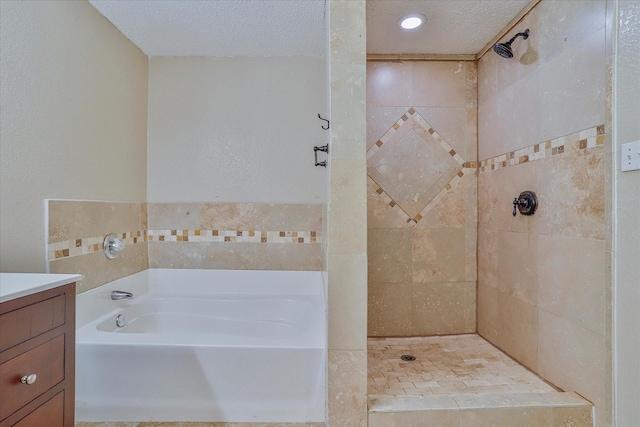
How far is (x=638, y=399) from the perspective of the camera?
4.10ft

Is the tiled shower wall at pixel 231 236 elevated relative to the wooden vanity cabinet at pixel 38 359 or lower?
elevated

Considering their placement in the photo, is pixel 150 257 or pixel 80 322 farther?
pixel 150 257

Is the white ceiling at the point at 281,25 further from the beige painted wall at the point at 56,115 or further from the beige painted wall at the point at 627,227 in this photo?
the beige painted wall at the point at 627,227

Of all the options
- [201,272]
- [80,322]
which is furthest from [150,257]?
[80,322]

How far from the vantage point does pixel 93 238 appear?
6.40ft

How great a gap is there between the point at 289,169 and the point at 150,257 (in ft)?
4.35

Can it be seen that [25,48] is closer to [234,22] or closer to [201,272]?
[234,22]

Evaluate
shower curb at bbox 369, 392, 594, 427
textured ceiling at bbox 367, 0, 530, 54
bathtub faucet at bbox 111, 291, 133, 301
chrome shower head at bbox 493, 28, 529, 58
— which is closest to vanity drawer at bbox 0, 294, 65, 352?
bathtub faucet at bbox 111, 291, 133, 301

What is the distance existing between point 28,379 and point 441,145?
2.55 m

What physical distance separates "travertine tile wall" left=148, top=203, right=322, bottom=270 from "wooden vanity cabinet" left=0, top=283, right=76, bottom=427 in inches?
53.1

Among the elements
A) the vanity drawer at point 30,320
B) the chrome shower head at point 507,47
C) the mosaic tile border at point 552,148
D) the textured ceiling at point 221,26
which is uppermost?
the textured ceiling at point 221,26

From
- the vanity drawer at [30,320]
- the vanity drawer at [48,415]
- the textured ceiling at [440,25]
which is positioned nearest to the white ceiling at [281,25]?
the textured ceiling at [440,25]

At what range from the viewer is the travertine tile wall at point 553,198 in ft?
4.66

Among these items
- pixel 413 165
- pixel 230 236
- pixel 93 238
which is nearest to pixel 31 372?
pixel 93 238
